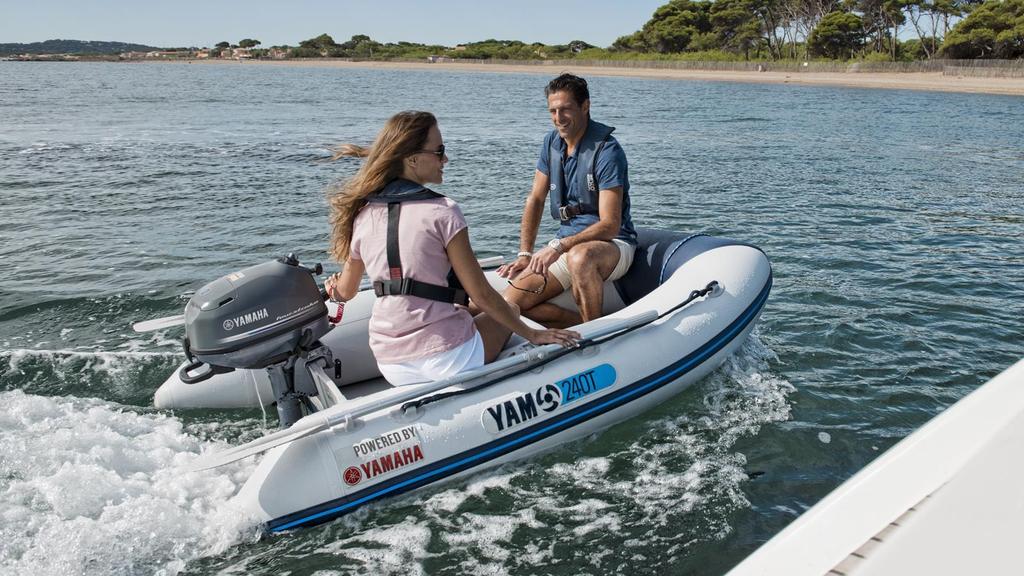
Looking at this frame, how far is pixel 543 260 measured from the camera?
4.59m

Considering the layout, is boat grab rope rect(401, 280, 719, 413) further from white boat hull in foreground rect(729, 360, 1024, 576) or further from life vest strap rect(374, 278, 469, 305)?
white boat hull in foreground rect(729, 360, 1024, 576)

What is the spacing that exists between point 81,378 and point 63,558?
1.98 metres

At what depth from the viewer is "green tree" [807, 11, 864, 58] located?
5994 centimetres

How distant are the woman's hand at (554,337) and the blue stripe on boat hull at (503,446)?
36 centimetres

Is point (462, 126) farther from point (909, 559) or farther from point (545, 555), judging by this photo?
point (909, 559)

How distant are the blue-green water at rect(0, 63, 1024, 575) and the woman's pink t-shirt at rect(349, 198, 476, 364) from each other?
2.44 ft

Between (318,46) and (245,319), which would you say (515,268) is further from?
(318,46)

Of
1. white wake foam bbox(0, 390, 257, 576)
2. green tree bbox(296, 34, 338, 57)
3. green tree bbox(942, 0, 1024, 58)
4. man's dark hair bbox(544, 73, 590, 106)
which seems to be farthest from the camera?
green tree bbox(296, 34, 338, 57)

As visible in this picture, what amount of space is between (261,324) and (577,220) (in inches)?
82.7

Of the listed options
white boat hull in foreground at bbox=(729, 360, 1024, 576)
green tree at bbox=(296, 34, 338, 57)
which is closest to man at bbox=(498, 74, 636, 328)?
white boat hull in foreground at bbox=(729, 360, 1024, 576)

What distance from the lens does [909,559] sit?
1.35 meters

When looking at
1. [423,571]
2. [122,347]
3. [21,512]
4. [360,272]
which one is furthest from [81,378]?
[423,571]

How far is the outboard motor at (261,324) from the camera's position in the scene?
3.43 metres

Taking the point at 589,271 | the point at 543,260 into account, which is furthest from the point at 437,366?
the point at 589,271
